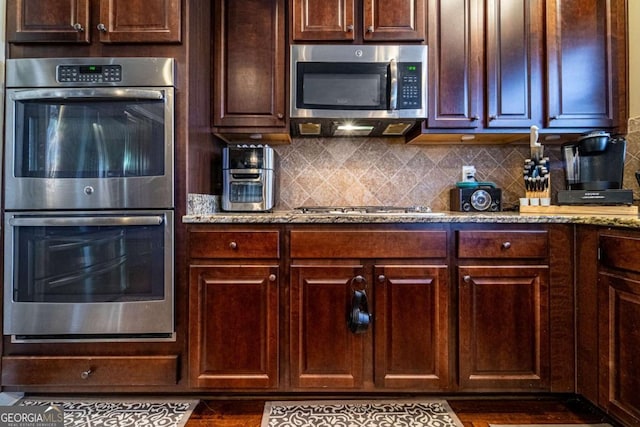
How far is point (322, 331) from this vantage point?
1467 millimetres

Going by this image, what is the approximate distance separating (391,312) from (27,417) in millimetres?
1611

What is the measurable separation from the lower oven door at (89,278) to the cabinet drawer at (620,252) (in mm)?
1841

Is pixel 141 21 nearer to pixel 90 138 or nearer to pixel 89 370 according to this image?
pixel 90 138

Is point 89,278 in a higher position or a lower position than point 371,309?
higher

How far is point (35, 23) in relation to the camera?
4.89ft

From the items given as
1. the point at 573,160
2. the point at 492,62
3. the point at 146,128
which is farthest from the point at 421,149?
the point at 146,128

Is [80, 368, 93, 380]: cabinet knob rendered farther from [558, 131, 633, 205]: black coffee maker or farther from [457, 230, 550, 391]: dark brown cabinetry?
[558, 131, 633, 205]: black coffee maker

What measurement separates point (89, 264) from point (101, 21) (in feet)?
3.67

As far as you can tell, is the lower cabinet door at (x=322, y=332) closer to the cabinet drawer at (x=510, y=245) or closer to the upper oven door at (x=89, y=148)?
the cabinet drawer at (x=510, y=245)

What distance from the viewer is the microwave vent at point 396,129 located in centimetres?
189

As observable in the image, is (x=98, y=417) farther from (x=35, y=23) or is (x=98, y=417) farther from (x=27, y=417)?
(x=35, y=23)

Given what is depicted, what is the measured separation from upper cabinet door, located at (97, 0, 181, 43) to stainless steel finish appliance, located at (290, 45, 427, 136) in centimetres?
60

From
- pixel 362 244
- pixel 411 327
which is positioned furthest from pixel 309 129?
pixel 411 327

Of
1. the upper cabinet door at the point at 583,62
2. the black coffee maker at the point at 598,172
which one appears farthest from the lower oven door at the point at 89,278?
the upper cabinet door at the point at 583,62
